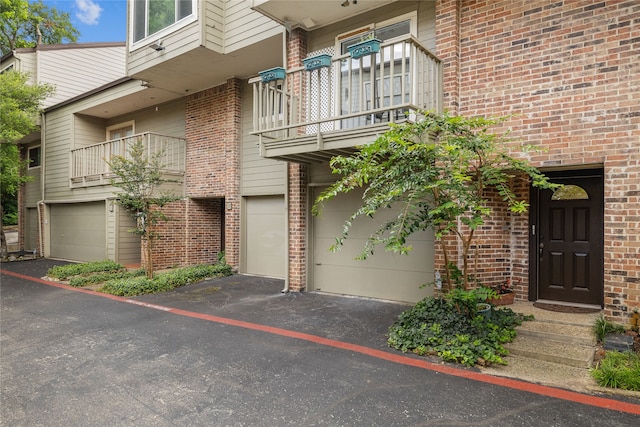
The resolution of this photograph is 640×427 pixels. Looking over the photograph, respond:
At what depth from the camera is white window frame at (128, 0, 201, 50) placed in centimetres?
851

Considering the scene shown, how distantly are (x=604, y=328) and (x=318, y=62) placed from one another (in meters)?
5.31

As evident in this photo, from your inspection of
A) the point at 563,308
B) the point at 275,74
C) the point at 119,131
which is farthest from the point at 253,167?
the point at 119,131

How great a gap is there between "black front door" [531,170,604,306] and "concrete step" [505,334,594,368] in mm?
1607

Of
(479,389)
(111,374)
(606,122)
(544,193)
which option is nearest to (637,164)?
(606,122)

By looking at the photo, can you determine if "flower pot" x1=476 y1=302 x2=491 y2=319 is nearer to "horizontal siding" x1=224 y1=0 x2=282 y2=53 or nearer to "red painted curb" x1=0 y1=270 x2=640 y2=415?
"red painted curb" x1=0 y1=270 x2=640 y2=415

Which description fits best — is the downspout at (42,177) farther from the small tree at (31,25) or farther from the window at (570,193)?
the window at (570,193)

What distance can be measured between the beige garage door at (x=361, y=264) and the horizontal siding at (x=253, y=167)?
1664mm

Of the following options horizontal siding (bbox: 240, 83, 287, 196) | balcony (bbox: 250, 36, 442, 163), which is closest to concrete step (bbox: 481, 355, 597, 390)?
balcony (bbox: 250, 36, 442, 163)

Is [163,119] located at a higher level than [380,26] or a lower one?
lower

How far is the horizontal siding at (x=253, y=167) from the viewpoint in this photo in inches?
360

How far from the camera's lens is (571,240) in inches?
226

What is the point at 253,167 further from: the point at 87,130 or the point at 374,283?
the point at 87,130

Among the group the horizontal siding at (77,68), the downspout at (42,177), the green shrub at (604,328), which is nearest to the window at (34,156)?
the downspout at (42,177)

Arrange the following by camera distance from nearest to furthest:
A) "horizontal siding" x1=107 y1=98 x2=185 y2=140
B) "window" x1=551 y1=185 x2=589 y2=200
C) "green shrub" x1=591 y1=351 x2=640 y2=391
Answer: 1. "green shrub" x1=591 y1=351 x2=640 y2=391
2. "window" x1=551 y1=185 x2=589 y2=200
3. "horizontal siding" x1=107 y1=98 x2=185 y2=140
